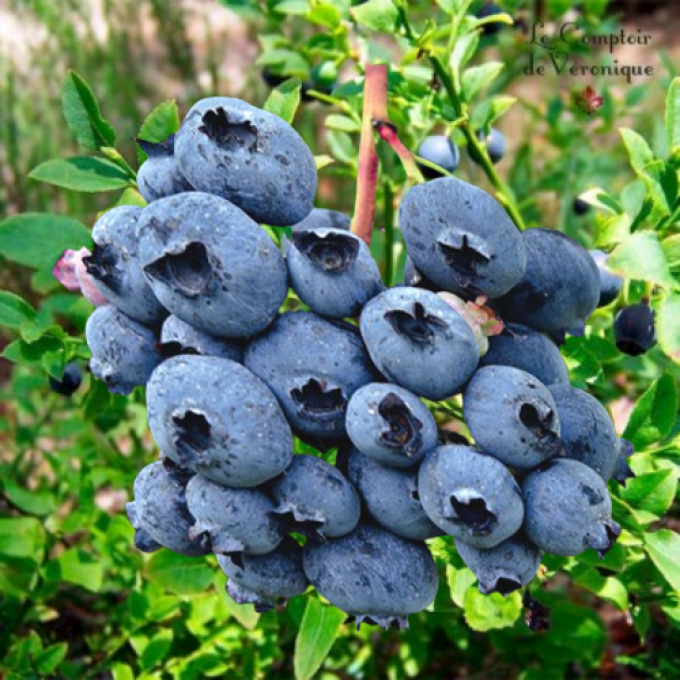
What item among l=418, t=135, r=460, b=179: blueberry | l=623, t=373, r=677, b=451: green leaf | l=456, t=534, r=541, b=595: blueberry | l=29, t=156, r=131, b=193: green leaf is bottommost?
l=623, t=373, r=677, b=451: green leaf

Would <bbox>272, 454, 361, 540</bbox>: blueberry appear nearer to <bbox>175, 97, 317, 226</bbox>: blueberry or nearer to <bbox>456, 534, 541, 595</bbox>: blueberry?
<bbox>456, 534, 541, 595</bbox>: blueberry

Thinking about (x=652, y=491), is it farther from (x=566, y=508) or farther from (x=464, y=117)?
(x=464, y=117)

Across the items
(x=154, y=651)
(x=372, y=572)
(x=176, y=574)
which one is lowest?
(x=154, y=651)

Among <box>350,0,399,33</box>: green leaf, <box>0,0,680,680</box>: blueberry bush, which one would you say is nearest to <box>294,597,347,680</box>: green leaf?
<box>0,0,680,680</box>: blueberry bush

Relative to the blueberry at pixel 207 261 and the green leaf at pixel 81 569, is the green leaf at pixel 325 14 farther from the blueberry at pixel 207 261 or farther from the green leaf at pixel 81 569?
the green leaf at pixel 81 569

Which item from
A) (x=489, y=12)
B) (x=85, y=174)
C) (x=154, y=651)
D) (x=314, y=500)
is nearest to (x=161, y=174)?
(x=85, y=174)

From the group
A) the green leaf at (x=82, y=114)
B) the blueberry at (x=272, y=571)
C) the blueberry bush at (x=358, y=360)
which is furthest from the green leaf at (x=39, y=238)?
the blueberry at (x=272, y=571)

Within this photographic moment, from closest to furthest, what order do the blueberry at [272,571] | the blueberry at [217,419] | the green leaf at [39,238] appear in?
the blueberry at [217,419] → the blueberry at [272,571] → the green leaf at [39,238]
